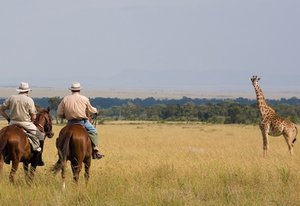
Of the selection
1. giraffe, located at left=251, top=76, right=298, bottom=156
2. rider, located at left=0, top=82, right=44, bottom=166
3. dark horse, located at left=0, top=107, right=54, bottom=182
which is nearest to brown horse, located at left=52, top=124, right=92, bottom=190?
Answer: dark horse, located at left=0, top=107, right=54, bottom=182

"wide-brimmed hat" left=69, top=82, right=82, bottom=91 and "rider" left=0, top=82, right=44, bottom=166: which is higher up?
"wide-brimmed hat" left=69, top=82, right=82, bottom=91

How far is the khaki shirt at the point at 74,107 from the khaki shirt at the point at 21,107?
605 mm

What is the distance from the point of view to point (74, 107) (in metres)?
12.2

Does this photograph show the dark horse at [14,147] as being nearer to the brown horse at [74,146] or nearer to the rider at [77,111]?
the brown horse at [74,146]

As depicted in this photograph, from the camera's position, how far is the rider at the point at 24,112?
40.0 feet

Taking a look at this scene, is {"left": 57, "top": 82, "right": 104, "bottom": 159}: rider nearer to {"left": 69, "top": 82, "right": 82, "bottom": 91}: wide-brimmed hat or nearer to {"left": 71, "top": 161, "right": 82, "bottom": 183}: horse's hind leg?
{"left": 69, "top": 82, "right": 82, "bottom": 91}: wide-brimmed hat

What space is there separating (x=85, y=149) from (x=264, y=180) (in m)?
Answer: 3.68

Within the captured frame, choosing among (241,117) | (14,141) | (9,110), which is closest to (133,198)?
(14,141)

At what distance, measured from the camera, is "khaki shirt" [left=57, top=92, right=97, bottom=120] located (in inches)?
479

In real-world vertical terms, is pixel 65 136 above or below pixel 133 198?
above

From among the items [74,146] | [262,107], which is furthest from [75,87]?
[262,107]

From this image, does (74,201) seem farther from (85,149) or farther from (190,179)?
(190,179)

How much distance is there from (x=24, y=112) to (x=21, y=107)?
0.12 meters

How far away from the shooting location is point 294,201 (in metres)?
9.92
